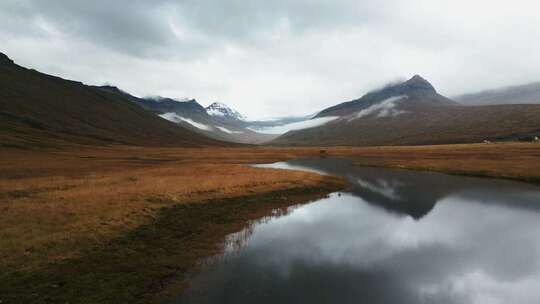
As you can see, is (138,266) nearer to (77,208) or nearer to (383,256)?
(77,208)

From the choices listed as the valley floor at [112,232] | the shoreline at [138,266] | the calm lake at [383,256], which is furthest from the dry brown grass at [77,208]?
the calm lake at [383,256]

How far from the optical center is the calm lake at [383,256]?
16.5 metres

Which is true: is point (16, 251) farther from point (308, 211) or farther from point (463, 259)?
point (463, 259)

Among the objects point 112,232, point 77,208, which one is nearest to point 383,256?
point 112,232

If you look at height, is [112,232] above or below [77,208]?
below

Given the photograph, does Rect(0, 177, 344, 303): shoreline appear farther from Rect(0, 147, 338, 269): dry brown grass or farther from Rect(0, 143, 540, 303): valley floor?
Rect(0, 147, 338, 269): dry brown grass

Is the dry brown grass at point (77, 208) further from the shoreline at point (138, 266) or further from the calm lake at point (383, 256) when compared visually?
the calm lake at point (383, 256)

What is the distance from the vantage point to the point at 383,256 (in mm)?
22172

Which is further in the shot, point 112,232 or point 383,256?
point 383,256

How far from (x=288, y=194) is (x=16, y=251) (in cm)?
3245

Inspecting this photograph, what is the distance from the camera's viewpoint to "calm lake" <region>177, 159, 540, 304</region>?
16.5 meters

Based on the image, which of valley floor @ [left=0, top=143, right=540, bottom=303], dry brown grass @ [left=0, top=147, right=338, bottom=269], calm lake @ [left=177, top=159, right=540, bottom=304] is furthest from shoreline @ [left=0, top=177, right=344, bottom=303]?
calm lake @ [left=177, top=159, right=540, bottom=304]

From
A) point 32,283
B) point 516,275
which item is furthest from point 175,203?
point 516,275

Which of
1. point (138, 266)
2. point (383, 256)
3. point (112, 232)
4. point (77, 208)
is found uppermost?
point (77, 208)
